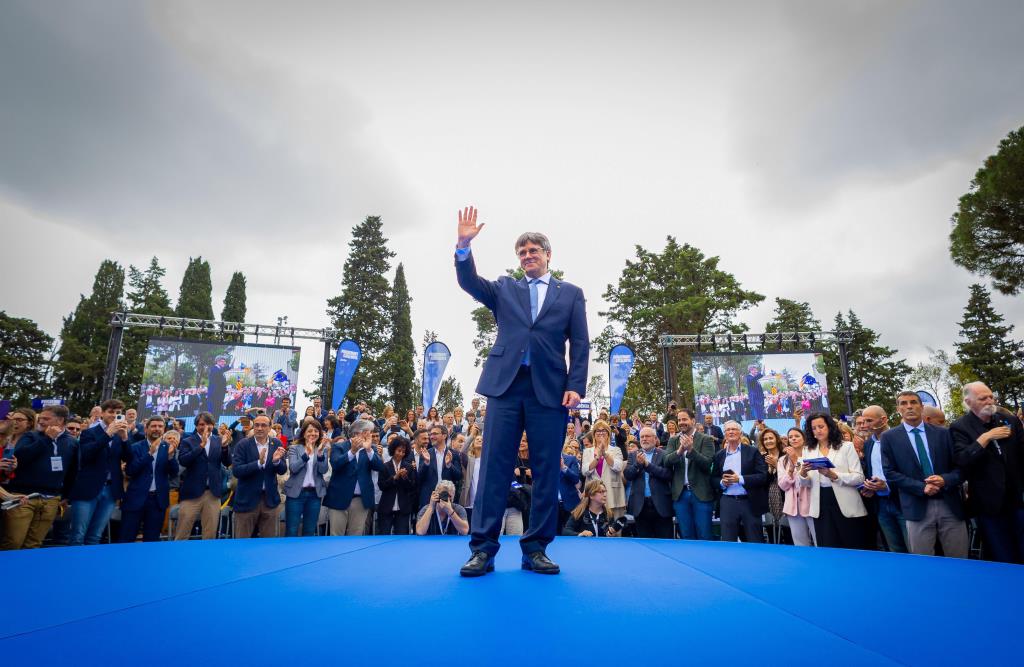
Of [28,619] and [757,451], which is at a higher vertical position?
[757,451]

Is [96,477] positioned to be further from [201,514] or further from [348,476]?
[348,476]

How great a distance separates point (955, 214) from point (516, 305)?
20220 millimetres

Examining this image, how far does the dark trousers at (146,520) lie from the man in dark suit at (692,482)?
576 cm

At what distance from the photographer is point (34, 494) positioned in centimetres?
456

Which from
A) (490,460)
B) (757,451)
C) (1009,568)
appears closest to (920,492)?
(1009,568)

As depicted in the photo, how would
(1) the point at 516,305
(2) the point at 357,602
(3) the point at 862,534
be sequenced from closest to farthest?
1. (2) the point at 357,602
2. (1) the point at 516,305
3. (3) the point at 862,534

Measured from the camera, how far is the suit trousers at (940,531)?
3758 mm

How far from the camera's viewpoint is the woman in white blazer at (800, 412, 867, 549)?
445 centimetres

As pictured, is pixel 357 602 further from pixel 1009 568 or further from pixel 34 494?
pixel 34 494

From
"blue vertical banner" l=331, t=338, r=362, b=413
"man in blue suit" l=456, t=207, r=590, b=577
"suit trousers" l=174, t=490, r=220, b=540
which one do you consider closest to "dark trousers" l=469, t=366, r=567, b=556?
"man in blue suit" l=456, t=207, r=590, b=577

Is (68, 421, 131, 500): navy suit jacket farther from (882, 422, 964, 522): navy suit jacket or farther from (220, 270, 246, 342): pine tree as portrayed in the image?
(220, 270, 246, 342): pine tree

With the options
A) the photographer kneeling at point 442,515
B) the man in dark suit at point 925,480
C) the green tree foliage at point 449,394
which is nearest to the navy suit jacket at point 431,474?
the photographer kneeling at point 442,515

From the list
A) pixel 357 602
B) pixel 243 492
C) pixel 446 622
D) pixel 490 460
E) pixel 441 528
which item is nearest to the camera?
pixel 446 622

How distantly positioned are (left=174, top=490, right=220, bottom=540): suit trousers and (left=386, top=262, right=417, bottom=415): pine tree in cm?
2265
